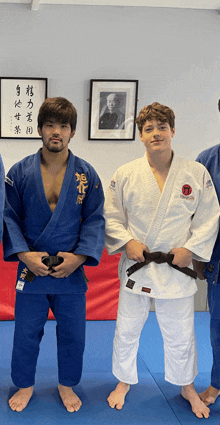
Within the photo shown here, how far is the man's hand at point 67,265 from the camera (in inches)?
65.3

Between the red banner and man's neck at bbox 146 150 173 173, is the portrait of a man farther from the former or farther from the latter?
man's neck at bbox 146 150 173 173

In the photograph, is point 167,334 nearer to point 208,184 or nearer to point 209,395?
point 209,395

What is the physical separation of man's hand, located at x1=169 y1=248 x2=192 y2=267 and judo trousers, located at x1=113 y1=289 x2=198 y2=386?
0.58ft

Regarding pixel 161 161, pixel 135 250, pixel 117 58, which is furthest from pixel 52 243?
pixel 117 58

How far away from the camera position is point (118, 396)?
1.79 metres

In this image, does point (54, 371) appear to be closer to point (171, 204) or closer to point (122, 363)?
point (122, 363)

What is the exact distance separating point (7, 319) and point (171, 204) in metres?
1.58

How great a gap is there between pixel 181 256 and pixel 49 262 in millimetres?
589

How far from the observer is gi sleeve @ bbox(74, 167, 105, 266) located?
1.70m

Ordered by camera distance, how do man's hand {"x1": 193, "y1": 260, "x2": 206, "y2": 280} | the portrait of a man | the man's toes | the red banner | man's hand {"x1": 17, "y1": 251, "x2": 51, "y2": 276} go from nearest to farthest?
man's hand {"x1": 17, "y1": 251, "x2": 51, "y2": 276} < the man's toes < man's hand {"x1": 193, "y1": 260, "x2": 206, "y2": 280} < the red banner < the portrait of a man

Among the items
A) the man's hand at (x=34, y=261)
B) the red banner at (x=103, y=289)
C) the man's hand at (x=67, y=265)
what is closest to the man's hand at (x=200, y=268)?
the man's hand at (x=67, y=265)

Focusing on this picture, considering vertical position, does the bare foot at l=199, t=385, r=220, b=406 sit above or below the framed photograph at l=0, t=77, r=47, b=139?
below

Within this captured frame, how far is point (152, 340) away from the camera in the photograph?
247 centimetres

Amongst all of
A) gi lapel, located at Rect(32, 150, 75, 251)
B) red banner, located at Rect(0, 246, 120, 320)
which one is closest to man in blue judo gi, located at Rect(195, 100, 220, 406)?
gi lapel, located at Rect(32, 150, 75, 251)
